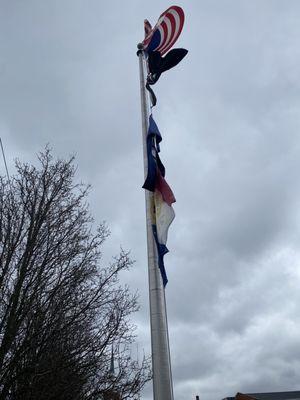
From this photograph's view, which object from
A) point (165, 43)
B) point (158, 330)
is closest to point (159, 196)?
point (158, 330)

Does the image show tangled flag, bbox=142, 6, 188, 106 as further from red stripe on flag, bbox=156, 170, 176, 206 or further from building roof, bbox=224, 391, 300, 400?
building roof, bbox=224, 391, 300, 400

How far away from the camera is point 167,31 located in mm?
15562

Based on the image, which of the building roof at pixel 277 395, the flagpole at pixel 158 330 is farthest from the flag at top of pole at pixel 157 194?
the building roof at pixel 277 395

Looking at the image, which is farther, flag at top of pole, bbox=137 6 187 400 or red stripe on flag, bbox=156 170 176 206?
red stripe on flag, bbox=156 170 176 206

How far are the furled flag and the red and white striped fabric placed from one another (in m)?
Answer: 3.65

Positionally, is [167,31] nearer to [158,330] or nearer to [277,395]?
[158,330]

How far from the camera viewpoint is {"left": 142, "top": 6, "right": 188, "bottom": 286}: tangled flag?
11328 millimetres

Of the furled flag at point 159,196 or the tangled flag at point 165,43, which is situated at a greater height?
the tangled flag at point 165,43

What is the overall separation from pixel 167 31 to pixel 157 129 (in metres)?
4.19

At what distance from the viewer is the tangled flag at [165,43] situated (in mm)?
15344

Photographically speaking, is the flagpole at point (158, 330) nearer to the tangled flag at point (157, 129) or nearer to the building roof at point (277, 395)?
the tangled flag at point (157, 129)

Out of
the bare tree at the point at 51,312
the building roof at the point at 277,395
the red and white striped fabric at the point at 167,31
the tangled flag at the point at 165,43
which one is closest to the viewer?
the bare tree at the point at 51,312

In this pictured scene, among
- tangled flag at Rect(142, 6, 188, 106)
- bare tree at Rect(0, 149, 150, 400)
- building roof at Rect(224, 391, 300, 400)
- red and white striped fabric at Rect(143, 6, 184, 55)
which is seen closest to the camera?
bare tree at Rect(0, 149, 150, 400)

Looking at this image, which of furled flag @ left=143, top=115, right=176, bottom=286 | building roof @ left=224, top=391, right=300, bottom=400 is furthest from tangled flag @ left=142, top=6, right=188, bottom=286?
building roof @ left=224, top=391, right=300, bottom=400
